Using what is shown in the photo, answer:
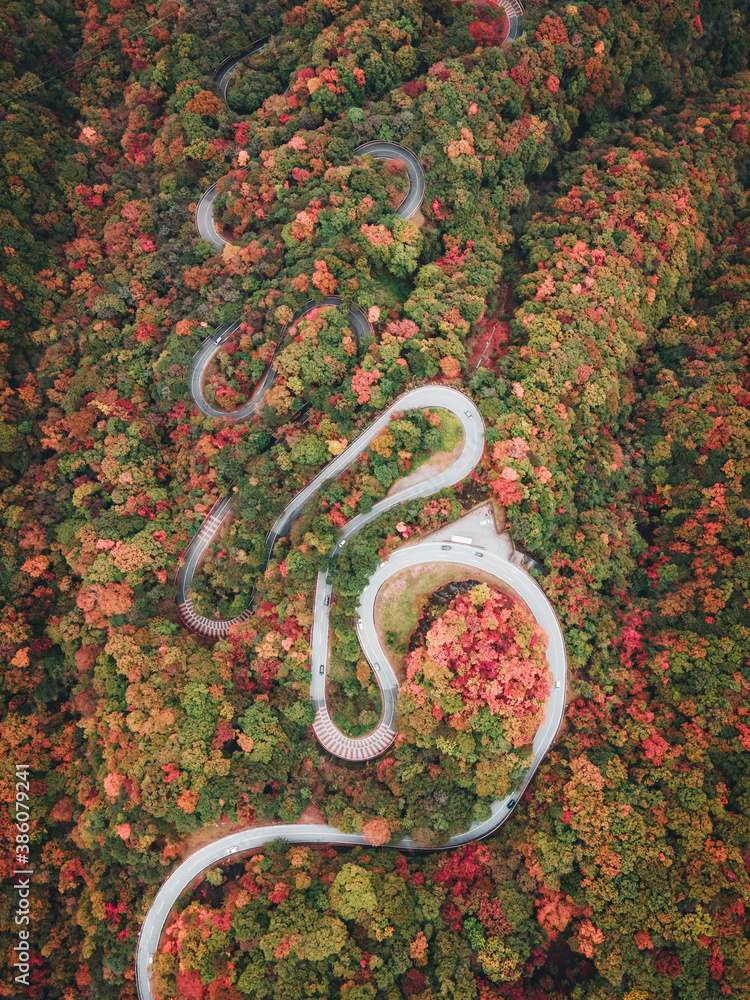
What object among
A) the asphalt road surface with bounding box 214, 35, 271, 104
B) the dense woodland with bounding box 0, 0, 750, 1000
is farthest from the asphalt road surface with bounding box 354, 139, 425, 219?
the asphalt road surface with bounding box 214, 35, 271, 104

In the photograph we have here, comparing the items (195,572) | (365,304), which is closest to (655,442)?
(365,304)

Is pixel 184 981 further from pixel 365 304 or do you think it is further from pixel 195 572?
pixel 365 304

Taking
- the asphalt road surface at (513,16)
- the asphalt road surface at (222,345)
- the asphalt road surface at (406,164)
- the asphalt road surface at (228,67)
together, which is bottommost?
the asphalt road surface at (222,345)

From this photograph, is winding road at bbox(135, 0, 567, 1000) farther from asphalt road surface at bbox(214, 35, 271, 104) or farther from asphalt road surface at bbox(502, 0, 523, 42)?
asphalt road surface at bbox(502, 0, 523, 42)

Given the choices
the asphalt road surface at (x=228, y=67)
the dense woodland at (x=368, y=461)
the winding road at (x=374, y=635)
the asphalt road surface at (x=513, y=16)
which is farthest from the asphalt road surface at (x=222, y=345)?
the asphalt road surface at (x=513, y=16)

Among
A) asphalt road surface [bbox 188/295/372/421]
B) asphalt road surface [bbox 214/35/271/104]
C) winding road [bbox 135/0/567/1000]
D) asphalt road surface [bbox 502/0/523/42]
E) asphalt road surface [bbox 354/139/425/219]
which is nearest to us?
winding road [bbox 135/0/567/1000]

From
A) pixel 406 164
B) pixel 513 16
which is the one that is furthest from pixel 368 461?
pixel 513 16

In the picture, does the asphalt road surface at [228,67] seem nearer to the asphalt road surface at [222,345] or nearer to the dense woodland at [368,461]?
the dense woodland at [368,461]
